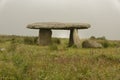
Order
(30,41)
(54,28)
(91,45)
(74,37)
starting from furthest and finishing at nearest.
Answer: (30,41)
(74,37)
(54,28)
(91,45)

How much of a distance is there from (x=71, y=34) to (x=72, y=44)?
158cm

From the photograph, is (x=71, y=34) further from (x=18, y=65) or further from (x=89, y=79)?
(x=89, y=79)

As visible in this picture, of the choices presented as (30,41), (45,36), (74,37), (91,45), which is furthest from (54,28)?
(91,45)

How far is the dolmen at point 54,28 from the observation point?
29.7 metres

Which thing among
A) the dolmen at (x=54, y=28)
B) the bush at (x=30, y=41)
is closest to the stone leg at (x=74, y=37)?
the dolmen at (x=54, y=28)

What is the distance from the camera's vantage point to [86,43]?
28438mm

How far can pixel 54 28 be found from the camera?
30266mm

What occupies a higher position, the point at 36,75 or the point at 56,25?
the point at 56,25

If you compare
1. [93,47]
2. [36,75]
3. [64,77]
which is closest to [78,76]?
[64,77]

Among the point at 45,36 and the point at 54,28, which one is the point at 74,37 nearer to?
the point at 54,28

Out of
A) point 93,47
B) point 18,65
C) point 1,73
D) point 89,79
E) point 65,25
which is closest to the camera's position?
point 89,79

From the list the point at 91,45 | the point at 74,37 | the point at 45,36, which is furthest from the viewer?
the point at 45,36

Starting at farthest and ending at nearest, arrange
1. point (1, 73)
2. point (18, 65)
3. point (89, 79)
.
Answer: point (18, 65) < point (1, 73) < point (89, 79)

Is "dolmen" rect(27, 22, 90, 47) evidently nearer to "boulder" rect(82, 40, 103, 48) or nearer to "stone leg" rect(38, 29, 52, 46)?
"stone leg" rect(38, 29, 52, 46)
